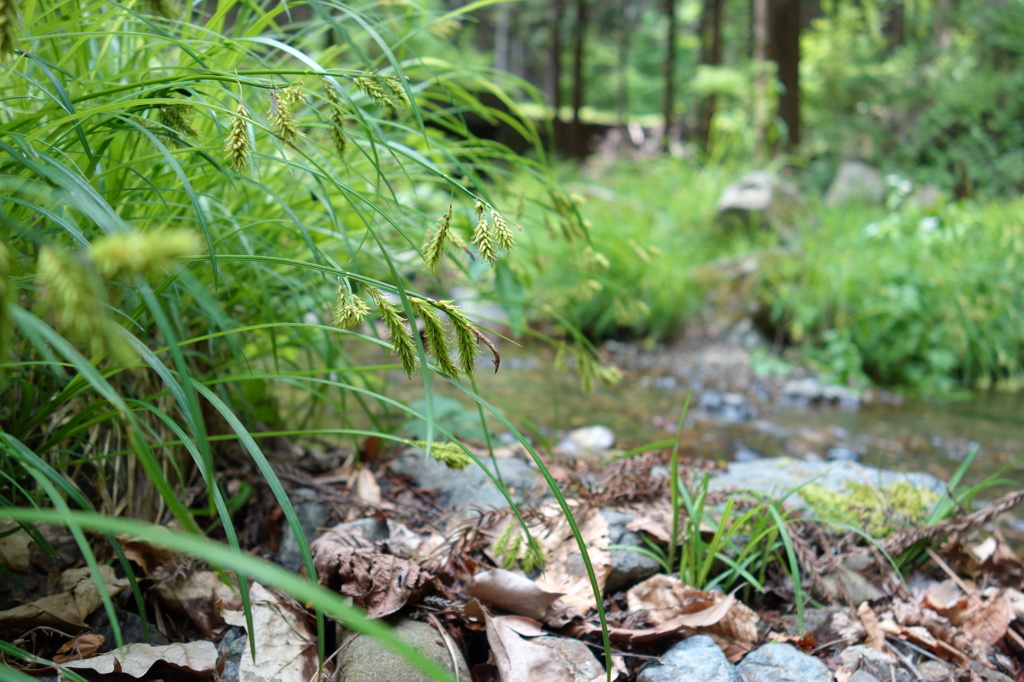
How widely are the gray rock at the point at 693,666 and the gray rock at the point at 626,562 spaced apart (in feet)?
0.65

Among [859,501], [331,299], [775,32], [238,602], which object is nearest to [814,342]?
[859,501]

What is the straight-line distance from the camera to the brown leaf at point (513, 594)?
3.67 feet

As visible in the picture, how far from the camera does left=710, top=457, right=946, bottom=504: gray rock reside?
5.74ft

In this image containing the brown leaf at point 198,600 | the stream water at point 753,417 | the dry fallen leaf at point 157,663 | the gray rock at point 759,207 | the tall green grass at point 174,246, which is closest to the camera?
the tall green grass at point 174,246

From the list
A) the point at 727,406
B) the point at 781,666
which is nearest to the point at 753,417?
the point at 727,406

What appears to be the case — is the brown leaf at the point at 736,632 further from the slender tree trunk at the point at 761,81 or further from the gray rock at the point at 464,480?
the slender tree trunk at the point at 761,81

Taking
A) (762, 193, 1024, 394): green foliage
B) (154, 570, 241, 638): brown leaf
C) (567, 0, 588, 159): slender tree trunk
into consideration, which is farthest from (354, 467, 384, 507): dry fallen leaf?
(567, 0, 588, 159): slender tree trunk

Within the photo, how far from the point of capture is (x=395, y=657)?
987mm

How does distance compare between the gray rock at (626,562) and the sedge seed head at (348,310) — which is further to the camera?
the gray rock at (626,562)

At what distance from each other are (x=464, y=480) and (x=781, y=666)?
0.79m

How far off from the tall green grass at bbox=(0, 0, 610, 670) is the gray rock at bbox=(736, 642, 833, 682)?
2.20 ft

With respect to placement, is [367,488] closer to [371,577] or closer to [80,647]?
[371,577]

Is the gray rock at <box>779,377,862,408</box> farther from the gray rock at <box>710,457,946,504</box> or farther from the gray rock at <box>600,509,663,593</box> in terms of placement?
the gray rock at <box>600,509,663,593</box>

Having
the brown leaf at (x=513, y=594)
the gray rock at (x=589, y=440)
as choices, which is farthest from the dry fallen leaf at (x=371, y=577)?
the gray rock at (x=589, y=440)
